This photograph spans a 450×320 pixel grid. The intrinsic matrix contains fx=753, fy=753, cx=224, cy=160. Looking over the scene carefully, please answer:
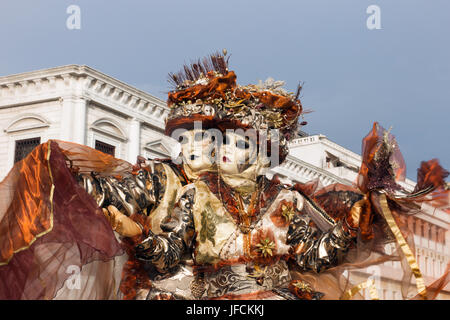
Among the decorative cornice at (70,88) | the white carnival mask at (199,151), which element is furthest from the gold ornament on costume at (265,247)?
the decorative cornice at (70,88)

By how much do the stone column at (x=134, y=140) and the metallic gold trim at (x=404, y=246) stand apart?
36.0 ft

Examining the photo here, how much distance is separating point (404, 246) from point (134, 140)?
11320mm

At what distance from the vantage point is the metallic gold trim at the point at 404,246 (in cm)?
481

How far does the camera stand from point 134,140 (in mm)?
15711

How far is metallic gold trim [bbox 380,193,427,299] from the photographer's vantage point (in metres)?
4.81

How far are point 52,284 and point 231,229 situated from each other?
1289 mm

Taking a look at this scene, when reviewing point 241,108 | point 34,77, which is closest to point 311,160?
point 34,77

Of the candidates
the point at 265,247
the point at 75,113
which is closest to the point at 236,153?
the point at 265,247

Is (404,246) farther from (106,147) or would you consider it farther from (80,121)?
(106,147)

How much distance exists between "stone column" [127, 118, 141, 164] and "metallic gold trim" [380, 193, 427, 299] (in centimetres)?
1098

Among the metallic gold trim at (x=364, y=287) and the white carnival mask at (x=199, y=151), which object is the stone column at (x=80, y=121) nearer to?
the white carnival mask at (x=199, y=151)

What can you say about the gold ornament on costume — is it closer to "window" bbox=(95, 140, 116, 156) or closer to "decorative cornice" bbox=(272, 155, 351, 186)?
"window" bbox=(95, 140, 116, 156)
